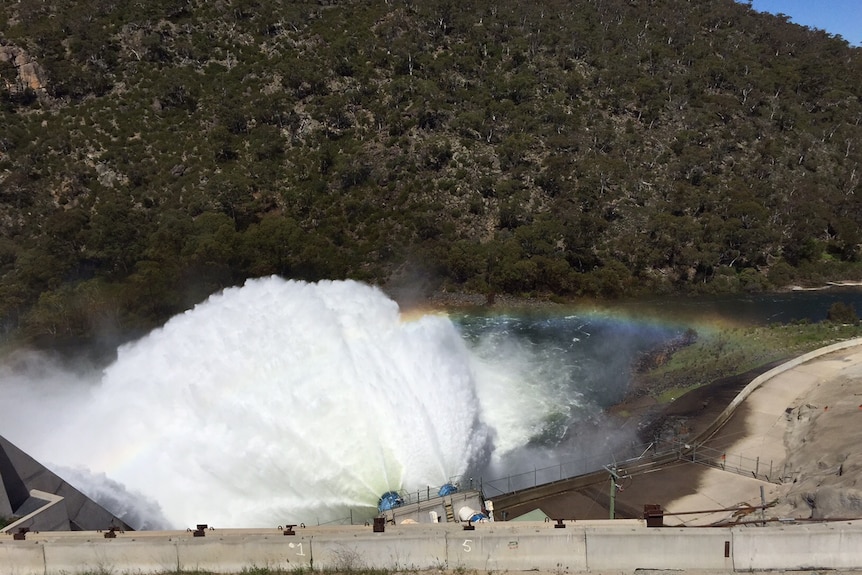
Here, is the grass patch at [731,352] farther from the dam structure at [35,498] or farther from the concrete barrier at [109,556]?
the dam structure at [35,498]

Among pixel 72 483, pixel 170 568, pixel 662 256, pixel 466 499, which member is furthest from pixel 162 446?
pixel 662 256

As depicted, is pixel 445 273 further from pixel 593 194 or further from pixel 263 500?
pixel 263 500

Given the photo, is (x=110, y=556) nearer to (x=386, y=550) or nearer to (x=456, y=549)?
(x=386, y=550)

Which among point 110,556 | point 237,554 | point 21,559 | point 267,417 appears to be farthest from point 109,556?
point 267,417

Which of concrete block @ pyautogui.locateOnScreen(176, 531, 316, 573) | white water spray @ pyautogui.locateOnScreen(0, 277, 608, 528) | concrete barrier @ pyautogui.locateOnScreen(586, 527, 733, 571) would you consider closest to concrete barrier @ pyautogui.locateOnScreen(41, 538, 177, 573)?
concrete block @ pyautogui.locateOnScreen(176, 531, 316, 573)

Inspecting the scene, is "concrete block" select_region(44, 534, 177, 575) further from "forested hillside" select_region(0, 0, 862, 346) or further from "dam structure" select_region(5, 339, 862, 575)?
"forested hillside" select_region(0, 0, 862, 346)

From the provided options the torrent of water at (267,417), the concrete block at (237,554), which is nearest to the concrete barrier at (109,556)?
the concrete block at (237,554)
